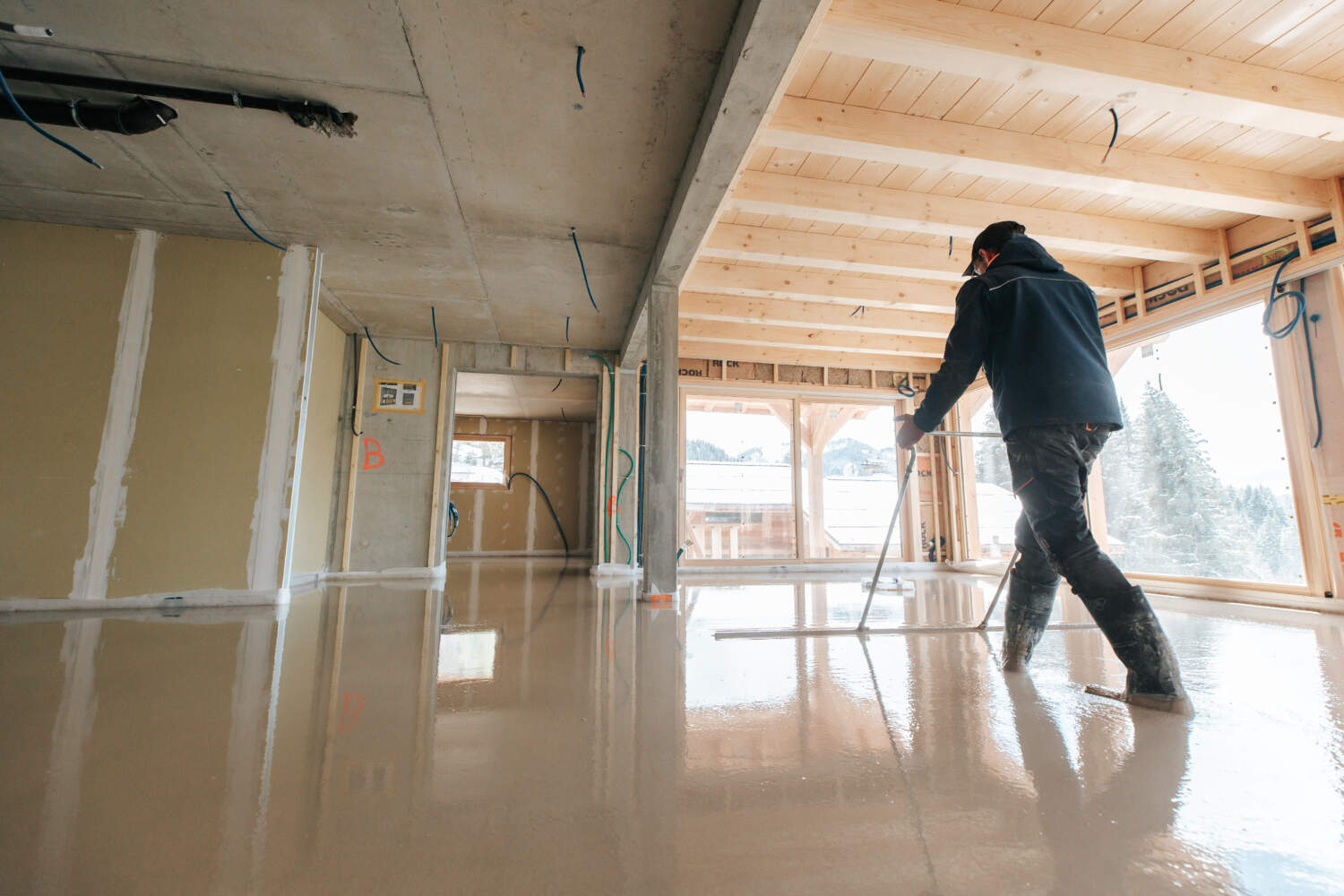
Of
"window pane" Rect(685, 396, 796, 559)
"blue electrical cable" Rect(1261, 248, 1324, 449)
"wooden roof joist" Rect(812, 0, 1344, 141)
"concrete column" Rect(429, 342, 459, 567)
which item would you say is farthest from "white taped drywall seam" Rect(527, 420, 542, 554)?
"blue electrical cable" Rect(1261, 248, 1324, 449)

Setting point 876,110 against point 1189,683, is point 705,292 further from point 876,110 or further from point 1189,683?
point 1189,683

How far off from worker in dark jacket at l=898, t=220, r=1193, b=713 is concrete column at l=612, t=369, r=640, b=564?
4385 mm

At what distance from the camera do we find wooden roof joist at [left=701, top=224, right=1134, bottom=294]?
437cm

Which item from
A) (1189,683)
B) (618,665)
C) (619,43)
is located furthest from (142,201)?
(1189,683)

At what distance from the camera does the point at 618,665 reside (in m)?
1.97

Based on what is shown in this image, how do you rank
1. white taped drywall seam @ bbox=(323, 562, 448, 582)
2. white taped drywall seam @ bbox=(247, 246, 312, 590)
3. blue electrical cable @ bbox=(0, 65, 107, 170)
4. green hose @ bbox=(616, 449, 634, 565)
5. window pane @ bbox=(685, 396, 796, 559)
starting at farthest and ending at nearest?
window pane @ bbox=(685, 396, 796, 559) → green hose @ bbox=(616, 449, 634, 565) → white taped drywall seam @ bbox=(323, 562, 448, 582) → white taped drywall seam @ bbox=(247, 246, 312, 590) → blue electrical cable @ bbox=(0, 65, 107, 170)

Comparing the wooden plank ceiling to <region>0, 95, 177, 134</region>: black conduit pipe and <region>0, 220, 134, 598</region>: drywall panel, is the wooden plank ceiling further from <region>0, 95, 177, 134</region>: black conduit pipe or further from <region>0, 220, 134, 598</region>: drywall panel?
<region>0, 220, 134, 598</region>: drywall panel

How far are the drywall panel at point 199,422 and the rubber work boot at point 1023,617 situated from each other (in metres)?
4.11

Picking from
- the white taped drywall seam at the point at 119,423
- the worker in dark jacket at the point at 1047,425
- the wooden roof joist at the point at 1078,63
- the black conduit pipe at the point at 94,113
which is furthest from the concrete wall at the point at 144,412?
the worker in dark jacket at the point at 1047,425

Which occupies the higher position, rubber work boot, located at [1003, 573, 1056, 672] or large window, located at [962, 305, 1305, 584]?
large window, located at [962, 305, 1305, 584]

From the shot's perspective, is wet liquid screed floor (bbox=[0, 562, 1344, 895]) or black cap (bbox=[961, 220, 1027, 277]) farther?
black cap (bbox=[961, 220, 1027, 277])

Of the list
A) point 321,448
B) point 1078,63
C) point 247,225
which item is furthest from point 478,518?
point 1078,63

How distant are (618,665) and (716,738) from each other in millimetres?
766

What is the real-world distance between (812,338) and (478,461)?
250 inches
